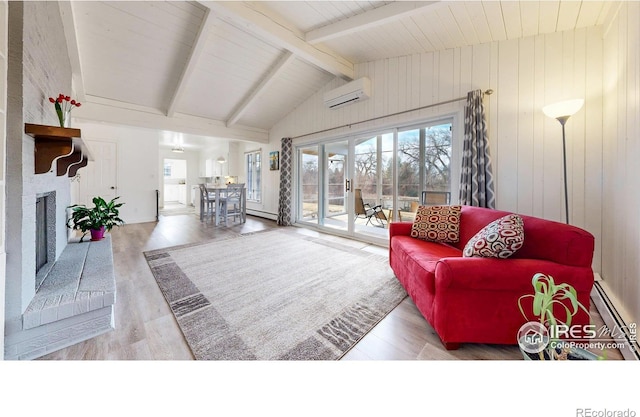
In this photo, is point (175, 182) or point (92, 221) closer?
point (92, 221)

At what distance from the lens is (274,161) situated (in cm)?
582

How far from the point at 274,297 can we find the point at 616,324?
2371 millimetres

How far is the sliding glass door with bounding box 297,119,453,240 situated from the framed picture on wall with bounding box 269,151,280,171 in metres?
0.72

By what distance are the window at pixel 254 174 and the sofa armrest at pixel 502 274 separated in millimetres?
5962

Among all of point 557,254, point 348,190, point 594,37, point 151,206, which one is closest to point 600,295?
point 557,254

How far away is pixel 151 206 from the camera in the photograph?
18.4 feet

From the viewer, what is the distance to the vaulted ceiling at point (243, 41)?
2301 mm

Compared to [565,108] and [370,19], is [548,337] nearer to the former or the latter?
[565,108]

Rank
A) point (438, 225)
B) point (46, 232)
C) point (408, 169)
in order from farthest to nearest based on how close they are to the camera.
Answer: point (408, 169), point (438, 225), point (46, 232)

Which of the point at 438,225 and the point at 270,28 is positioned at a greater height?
the point at 270,28

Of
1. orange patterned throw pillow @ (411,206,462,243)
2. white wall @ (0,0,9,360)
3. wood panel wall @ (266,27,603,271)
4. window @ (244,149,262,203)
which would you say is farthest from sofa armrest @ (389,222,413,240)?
window @ (244,149,262,203)

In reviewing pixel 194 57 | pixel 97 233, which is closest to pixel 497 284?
pixel 97 233

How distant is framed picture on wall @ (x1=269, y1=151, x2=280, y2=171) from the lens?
18.8 ft
